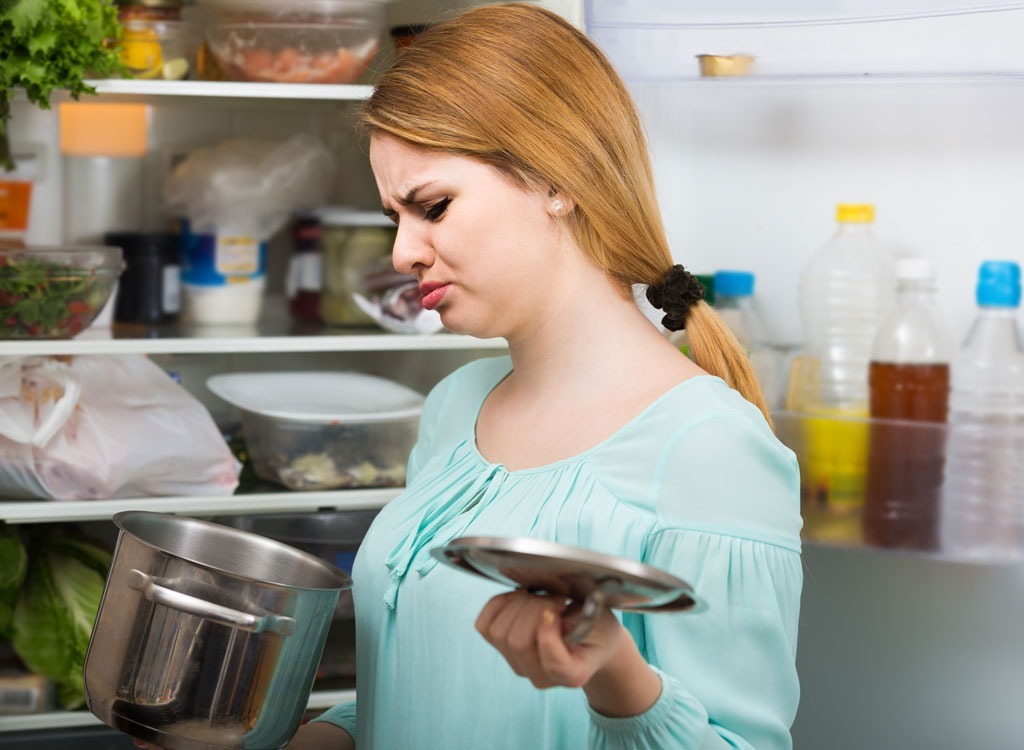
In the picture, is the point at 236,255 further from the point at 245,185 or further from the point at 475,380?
the point at 475,380

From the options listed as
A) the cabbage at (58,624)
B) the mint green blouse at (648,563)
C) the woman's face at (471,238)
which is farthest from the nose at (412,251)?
the cabbage at (58,624)

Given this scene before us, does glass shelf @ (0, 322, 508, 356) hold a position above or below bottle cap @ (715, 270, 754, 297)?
below

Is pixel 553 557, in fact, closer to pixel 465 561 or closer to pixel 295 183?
pixel 465 561

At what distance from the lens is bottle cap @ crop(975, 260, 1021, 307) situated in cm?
141

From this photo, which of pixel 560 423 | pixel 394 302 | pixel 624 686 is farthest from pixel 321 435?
pixel 624 686

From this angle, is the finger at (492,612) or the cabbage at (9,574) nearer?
the finger at (492,612)

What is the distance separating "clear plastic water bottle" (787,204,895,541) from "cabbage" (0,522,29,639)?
104cm

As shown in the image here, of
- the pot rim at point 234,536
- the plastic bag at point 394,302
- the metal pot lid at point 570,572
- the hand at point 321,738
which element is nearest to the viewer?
the metal pot lid at point 570,572

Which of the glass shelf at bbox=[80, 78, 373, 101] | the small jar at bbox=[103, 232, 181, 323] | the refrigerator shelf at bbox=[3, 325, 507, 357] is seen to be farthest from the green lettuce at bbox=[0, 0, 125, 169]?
the small jar at bbox=[103, 232, 181, 323]

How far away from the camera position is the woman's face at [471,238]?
95cm

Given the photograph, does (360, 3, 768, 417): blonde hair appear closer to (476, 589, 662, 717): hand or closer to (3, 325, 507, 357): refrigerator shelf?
(476, 589, 662, 717): hand

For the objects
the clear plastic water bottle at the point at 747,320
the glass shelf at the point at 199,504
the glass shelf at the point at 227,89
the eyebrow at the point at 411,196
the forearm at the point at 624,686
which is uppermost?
the glass shelf at the point at 227,89

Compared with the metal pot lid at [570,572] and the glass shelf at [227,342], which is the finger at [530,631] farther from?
the glass shelf at [227,342]

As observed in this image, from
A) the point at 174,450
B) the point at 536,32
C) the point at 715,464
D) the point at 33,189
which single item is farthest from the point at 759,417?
the point at 33,189
